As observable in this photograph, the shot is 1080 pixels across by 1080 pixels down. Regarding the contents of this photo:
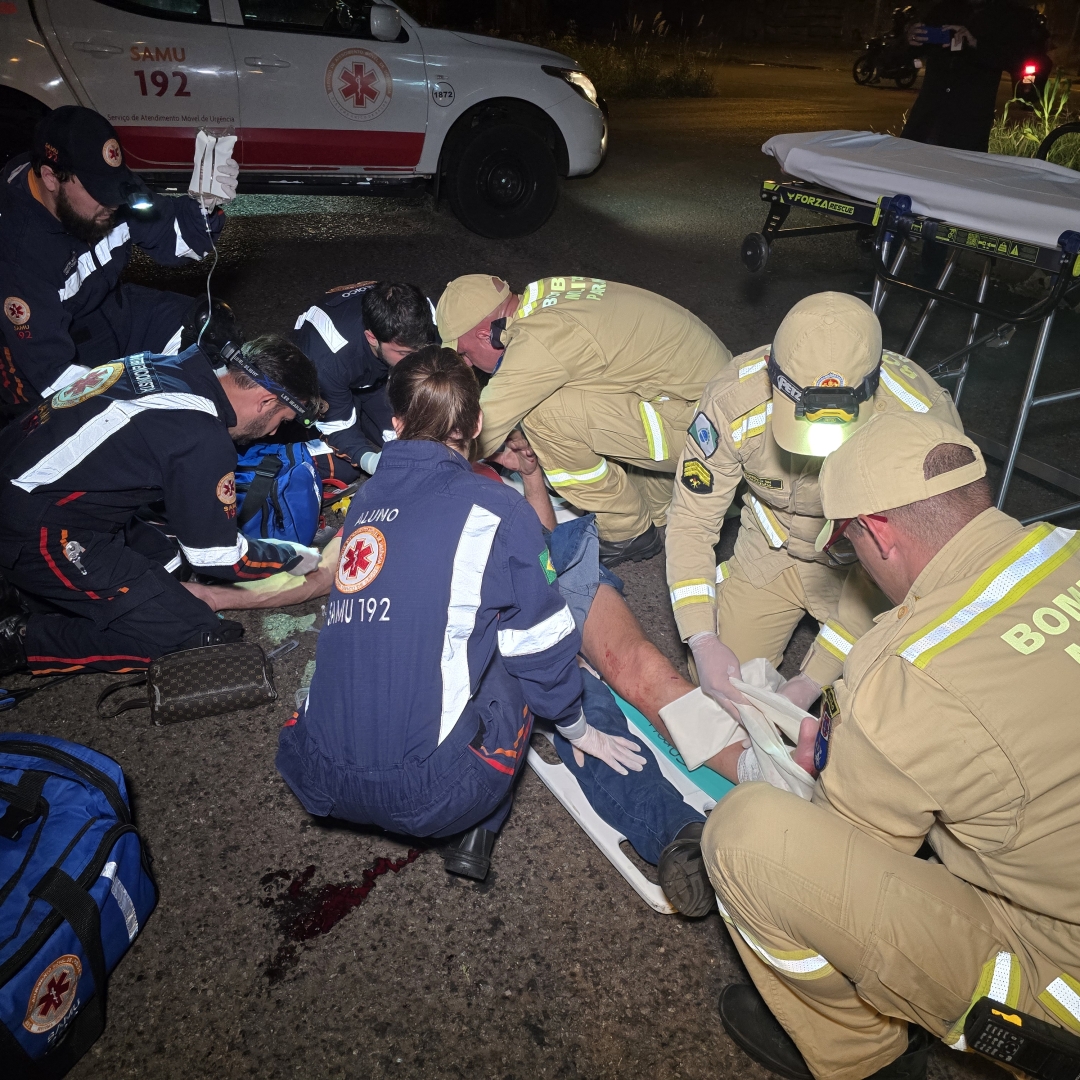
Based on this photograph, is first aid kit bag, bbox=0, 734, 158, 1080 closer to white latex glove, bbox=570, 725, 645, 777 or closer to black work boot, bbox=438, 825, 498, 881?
black work boot, bbox=438, 825, 498, 881

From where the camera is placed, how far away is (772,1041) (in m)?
1.87

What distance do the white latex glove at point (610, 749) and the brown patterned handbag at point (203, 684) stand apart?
3.59 ft

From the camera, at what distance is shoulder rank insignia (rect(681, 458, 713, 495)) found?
2.66 meters

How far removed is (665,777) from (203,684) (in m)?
1.49

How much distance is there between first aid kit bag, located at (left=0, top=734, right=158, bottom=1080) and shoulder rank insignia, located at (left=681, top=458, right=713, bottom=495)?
182cm

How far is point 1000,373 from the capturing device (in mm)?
5152

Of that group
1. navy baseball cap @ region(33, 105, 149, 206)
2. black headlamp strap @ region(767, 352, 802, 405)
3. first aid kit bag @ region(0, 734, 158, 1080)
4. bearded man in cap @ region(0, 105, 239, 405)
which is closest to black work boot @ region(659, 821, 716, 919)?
black headlamp strap @ region(767, 352, 802, 405)

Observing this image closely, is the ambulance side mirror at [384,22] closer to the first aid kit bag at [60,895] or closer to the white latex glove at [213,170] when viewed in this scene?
the white latex glove at [213,170]

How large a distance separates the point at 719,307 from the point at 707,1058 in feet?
16.1

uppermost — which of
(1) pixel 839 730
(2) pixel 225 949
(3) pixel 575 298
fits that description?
(3) pixel 575 298

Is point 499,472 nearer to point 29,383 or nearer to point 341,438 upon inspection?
point 341,438

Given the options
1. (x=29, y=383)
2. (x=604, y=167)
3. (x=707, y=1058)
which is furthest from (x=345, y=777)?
(x=604, y=167)

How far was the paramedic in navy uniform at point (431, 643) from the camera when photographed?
180 centimetres

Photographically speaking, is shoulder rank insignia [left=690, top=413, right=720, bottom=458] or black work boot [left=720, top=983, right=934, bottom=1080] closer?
black work boot [left=720, top=983, right=934, bottom=1080]
